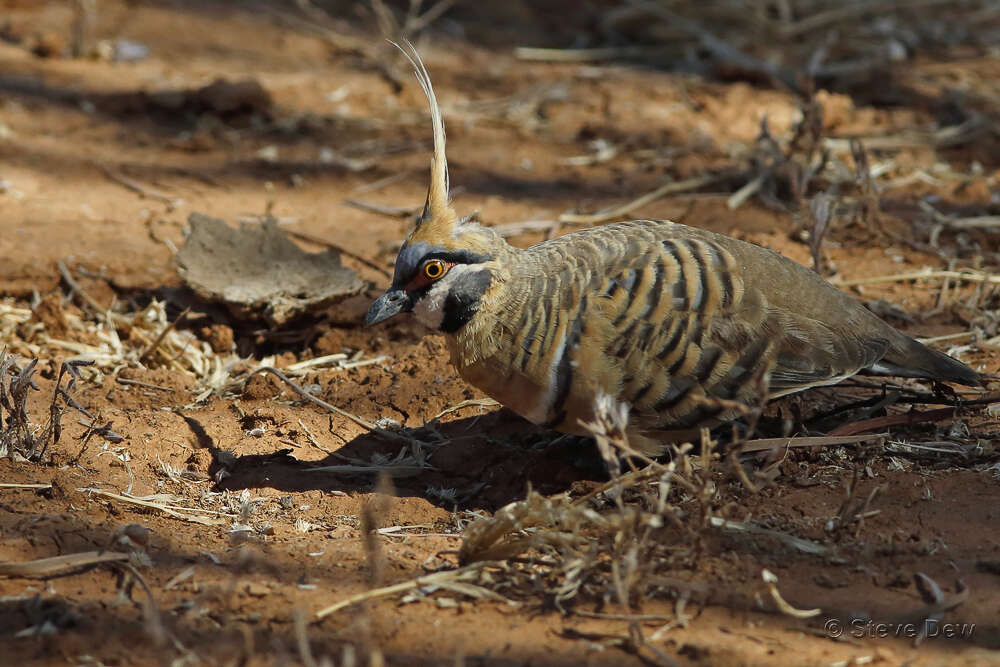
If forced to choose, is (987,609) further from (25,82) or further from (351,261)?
(25,82)

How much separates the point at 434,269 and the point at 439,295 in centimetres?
10

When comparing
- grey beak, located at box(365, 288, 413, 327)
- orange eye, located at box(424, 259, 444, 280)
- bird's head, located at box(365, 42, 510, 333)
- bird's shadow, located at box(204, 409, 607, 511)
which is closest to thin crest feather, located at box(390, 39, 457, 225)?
bird's head, located at box(365, 42, 510, 333)

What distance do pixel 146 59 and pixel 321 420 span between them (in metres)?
4.58

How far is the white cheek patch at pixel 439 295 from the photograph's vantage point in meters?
4.06

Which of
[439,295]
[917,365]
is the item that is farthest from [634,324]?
[917,365]

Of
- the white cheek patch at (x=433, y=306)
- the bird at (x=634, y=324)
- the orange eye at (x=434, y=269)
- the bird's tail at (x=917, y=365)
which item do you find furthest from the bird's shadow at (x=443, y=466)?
the bird's tail at (x=917, y=365)

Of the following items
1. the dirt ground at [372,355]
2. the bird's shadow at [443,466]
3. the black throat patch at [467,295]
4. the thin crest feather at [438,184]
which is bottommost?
the bird's shadow at [443,466]

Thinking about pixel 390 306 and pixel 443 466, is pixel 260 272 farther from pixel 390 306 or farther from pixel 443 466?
pixel 443 466

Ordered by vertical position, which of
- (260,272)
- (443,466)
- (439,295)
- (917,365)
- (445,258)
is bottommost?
(443,466)

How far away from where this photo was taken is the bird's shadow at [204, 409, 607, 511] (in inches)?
162

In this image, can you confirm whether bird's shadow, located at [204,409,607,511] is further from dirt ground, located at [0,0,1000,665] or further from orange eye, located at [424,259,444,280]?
orange eye, located at [424,259,444,280]

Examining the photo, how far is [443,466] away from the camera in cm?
429

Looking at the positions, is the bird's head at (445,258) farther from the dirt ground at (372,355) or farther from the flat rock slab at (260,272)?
the flat rock slab at (260,272)

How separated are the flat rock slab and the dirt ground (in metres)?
0.16
